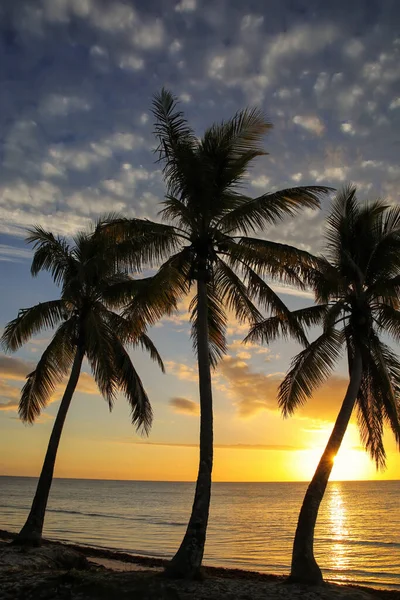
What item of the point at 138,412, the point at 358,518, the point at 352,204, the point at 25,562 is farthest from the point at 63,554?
the point at 358,518

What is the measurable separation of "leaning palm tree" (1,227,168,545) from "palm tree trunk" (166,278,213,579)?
417 centimetres

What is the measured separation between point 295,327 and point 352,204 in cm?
417

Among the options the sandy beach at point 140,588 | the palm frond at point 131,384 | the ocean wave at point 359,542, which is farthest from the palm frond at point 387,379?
the ocean wave at point 359,542

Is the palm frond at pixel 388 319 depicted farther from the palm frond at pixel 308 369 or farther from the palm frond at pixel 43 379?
the palm frond at pixel 43 379

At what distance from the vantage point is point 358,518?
2334 inches

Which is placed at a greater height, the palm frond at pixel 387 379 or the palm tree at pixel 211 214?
the palm tree at pixel 211 214

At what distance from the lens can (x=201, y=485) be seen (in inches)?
480

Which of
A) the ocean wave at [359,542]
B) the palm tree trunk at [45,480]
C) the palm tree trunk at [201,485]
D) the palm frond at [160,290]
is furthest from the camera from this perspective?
the ocean wave at [359,542]

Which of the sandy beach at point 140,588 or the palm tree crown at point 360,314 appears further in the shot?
the palm tree crown at point 360,314

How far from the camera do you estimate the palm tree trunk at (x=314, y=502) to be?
11938 millimetres

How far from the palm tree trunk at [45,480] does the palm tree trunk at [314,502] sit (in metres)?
7.64

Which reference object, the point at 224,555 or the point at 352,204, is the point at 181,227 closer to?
the point at 352,204

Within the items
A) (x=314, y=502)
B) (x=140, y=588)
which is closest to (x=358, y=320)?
(x=314, y=502)

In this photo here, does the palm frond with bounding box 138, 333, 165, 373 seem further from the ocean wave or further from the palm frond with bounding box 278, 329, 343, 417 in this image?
the ocean wave
